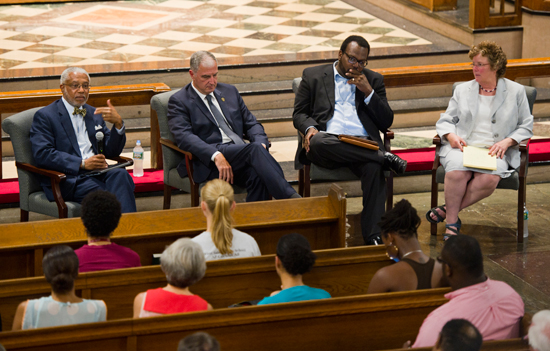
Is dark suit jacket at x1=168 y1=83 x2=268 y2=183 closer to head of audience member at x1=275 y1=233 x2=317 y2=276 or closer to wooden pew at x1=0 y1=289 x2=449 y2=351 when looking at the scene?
head of audience member at x1=275 y1=233 x2=317 y2=276

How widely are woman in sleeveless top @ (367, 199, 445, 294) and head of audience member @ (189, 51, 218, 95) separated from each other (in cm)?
195

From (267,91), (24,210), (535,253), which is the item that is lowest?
(535,253)

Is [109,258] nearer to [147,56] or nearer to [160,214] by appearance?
[160,214]

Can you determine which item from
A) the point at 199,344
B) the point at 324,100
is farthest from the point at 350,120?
the point at 199,344

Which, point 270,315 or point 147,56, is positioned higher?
point 147,56

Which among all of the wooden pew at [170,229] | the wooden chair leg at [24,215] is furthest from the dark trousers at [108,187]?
the wooden pew at [170,229]

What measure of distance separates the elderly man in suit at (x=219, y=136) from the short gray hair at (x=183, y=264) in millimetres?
1824

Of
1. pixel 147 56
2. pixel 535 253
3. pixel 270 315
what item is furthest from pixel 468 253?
pixel 147 56

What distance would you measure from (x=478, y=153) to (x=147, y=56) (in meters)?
3.67

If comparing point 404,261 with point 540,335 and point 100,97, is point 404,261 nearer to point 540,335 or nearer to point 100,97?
point 540,335

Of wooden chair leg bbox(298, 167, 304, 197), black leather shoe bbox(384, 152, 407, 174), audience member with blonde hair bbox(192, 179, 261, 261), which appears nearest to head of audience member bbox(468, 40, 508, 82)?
black leather shoe bbox(384, 152, 407, 174)

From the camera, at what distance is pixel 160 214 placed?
346cm

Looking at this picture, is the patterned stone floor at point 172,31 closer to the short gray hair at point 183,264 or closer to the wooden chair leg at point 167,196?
the wooden chair leg at point 167,196

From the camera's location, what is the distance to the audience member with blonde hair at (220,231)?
298 centimetres
